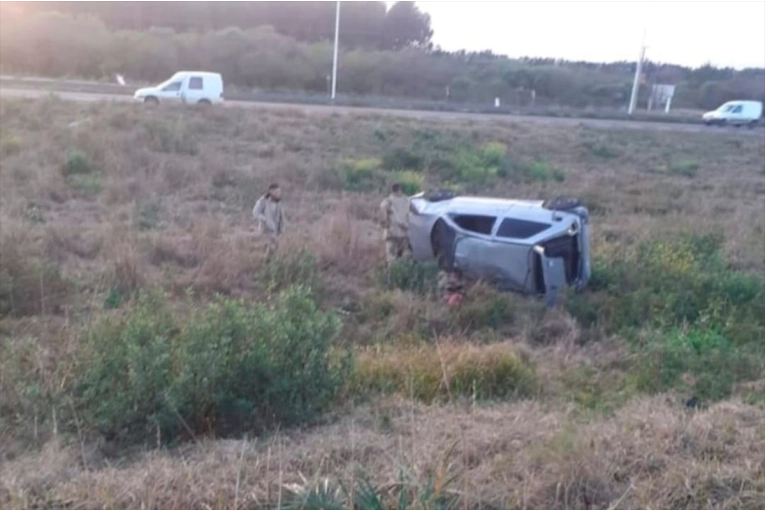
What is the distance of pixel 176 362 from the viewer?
6.06 m

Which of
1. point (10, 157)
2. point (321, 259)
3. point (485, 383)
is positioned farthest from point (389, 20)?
point (485, 383)

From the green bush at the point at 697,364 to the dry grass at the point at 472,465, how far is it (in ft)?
8.73

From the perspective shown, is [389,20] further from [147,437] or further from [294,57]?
[147,437]

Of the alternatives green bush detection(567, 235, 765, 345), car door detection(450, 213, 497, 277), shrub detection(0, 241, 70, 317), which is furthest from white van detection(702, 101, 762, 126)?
shrub detection(0, 241, 70, 317)

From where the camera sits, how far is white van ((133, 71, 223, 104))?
32.6 m

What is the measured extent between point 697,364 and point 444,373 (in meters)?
2.94

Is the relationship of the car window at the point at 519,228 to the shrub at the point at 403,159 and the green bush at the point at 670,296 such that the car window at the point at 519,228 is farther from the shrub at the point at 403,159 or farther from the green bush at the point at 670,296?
the shrub at the point at 403,159

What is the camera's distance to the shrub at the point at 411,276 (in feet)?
39.2

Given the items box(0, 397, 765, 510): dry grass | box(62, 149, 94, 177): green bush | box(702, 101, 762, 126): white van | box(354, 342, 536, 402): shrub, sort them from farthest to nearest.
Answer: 1. box(702, 101, 762, 126): white van
2. box(62, 149, 94, 177): green bush
3. box(354, 342, 536, 402): shrub
4. box(0, 397, 765, 510): dry grass

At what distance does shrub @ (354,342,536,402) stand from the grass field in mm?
34

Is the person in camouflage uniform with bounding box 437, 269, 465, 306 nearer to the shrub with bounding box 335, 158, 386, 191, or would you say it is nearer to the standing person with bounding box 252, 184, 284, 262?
the standing person with bounding box 252, 184, 284, 262

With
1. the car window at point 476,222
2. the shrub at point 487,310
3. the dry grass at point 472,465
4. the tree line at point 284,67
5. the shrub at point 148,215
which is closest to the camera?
the dry grass at point 472,465

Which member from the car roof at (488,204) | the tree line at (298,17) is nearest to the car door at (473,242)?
the car roof at (488,204)

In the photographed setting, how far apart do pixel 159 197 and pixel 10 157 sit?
389cm
